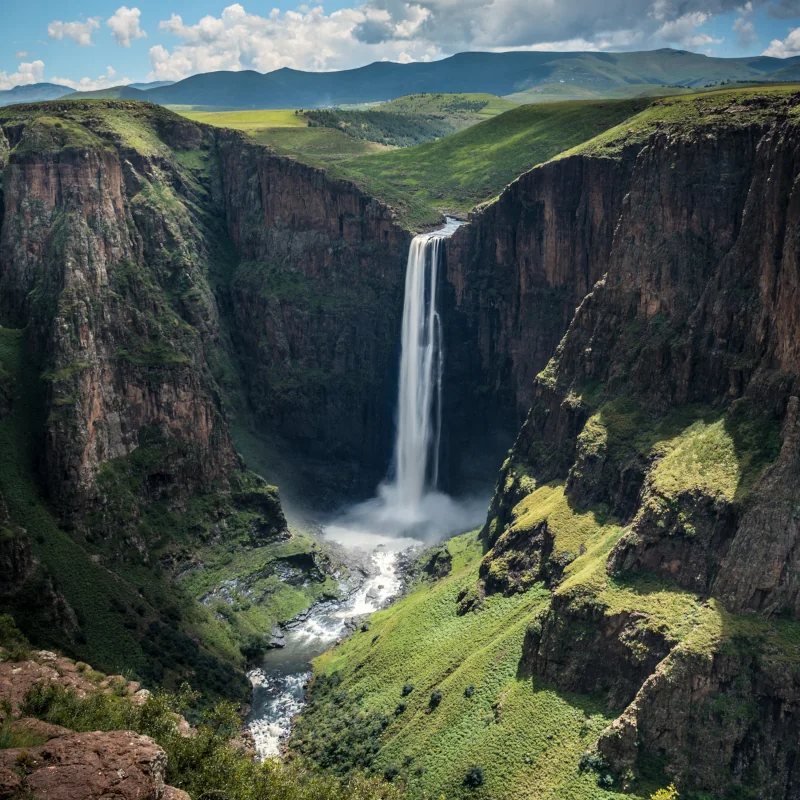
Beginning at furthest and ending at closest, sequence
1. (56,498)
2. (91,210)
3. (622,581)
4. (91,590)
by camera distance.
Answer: (91,210)
(56,498)
(91,590)
(622,581)

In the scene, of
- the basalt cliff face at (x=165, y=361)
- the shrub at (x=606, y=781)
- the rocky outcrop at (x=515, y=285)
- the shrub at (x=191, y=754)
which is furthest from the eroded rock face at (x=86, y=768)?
the rocky outcrop at (x=515, y=285)

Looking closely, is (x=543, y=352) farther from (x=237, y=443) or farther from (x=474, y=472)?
(x=237, y=443)

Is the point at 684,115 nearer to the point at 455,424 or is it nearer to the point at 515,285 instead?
the point at 515,285

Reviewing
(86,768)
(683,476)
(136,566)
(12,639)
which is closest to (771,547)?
(683,476)

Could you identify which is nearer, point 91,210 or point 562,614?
point 562,614

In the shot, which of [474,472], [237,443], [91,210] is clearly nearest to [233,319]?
[237,443]

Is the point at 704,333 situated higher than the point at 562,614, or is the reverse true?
the point at 704,333

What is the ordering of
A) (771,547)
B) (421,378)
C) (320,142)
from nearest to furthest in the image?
(771,547) → (421,378) → (320,142)

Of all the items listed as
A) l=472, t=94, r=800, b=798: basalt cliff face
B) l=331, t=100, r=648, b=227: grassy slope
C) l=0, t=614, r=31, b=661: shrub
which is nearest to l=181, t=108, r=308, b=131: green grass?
l=331, t=100, r=648, b=227: grassy slope
